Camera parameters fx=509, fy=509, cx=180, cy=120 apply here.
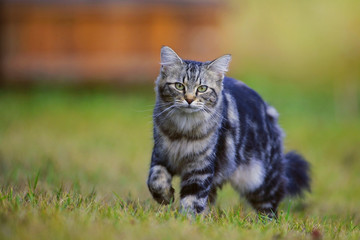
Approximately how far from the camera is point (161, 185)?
438cm

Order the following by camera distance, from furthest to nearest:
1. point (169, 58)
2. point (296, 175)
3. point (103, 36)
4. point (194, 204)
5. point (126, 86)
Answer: point (126, 86)
point (103, 36)
point (296, 175)
point (169, 58)
point (194, 204)

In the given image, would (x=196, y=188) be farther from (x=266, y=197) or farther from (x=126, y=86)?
(x=126, y=86)

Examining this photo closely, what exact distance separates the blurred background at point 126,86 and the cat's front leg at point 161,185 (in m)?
1.24

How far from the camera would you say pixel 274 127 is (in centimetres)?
553

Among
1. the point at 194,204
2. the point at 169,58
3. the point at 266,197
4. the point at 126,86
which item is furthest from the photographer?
the point at 126,86

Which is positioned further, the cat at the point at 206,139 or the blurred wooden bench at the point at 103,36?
the blurred wooden bench at the point at 103,36

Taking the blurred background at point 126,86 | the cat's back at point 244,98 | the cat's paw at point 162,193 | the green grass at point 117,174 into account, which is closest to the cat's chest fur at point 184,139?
the cat's paw at point 162,193

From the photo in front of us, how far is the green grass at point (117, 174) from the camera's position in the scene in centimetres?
345

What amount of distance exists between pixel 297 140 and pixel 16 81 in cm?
902

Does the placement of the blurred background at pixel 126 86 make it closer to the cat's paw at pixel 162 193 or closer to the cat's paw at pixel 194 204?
the cat's paw at pixel 162 193

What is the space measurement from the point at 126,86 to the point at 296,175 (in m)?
11.0

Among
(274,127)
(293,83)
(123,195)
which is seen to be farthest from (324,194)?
(293,83)

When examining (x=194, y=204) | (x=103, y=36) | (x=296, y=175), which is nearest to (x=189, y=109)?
(x=194, y=204)

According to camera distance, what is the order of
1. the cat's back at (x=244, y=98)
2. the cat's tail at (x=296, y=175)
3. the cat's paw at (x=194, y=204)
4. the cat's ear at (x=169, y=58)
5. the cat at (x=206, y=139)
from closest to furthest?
the cat's paw at (x=194, y=204) < the cat at (x=206, y=139) < the cat's ear at (x=169, y=58) < the cat's back at (x=244, y=98) < the cat's tail at (x=296, y=175)
